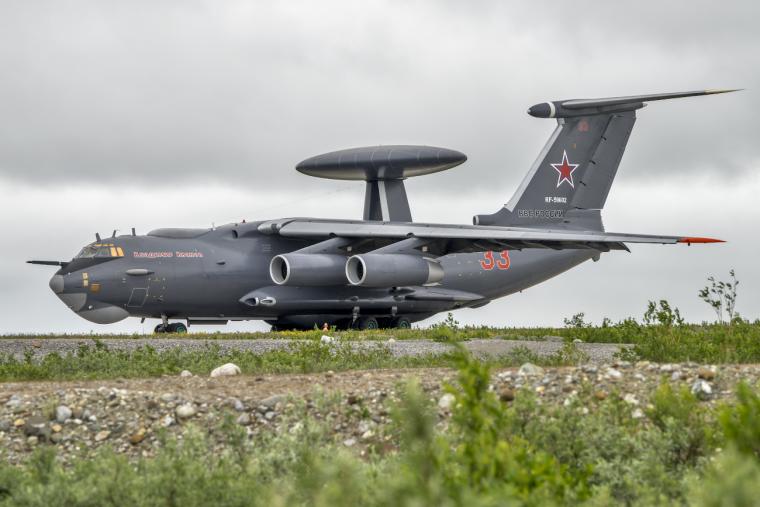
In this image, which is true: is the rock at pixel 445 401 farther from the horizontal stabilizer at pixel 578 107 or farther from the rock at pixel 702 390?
the horizontal stabilizer at pixel 578 107

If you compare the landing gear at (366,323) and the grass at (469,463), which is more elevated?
the landing gear at (366,323)

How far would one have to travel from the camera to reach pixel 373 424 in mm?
7598

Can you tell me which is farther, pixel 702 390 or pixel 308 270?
pixel 308 270

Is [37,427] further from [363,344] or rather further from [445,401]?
[363,344]

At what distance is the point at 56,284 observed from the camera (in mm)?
25188

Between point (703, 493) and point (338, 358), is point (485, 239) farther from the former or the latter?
point (703, 493)

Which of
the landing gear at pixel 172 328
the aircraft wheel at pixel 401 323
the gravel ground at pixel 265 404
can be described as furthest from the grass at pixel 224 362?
the aircraft wheel at pixel 401 323

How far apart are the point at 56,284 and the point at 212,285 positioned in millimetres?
3594

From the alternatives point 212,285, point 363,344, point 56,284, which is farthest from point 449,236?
point 363,344

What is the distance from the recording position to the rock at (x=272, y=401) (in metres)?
8.09

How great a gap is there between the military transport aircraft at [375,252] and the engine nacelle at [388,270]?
33 millimetres

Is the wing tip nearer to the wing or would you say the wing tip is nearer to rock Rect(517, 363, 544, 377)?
the wing

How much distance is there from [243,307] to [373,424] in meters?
20.1

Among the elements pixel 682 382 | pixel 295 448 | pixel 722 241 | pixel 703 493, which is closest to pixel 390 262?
pixel 722 241
